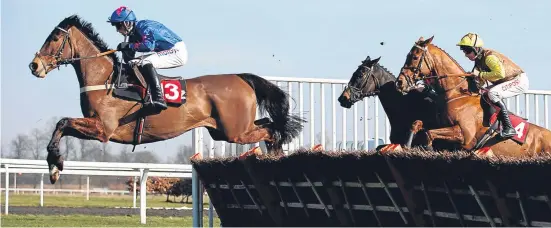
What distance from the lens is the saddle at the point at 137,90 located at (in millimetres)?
9125

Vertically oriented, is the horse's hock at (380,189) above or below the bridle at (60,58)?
below

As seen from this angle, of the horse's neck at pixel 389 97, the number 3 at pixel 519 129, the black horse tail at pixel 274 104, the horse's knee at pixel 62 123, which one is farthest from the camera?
the black horse tail at pixel 274 104

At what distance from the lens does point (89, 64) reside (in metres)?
9.21

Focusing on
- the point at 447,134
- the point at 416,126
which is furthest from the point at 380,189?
the point at 447,134

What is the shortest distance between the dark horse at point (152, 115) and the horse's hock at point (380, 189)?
726 millimetres

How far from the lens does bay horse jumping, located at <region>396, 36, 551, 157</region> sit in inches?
344

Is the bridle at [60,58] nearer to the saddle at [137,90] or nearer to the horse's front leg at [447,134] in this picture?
the saddle at [137,90]

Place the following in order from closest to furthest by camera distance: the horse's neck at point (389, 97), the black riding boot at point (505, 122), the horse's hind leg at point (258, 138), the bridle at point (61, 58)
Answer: the black riding boot at point (505, 122)
the bridle at point (61, 58)
the horse's neck at point (389, 97)
the horse's hind leg at point (258, 138)

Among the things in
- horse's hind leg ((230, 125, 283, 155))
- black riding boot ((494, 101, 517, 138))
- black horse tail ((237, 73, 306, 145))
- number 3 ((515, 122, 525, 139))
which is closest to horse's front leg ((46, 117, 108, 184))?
horse's hind leg ((230, 125, 283, 155))

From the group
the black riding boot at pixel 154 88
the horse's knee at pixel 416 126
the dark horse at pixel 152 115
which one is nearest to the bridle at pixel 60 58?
the dark horse at pixel 152 115

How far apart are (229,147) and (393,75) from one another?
1688 millimetres

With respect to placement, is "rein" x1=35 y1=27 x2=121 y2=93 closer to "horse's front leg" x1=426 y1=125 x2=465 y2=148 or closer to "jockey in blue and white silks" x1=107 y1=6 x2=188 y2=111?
"jockey in blue and white silks" x1=107 y1=6 x2=188 y2=111

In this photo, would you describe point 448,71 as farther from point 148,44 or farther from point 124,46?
point 124,46

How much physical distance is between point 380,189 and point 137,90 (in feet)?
10.8
